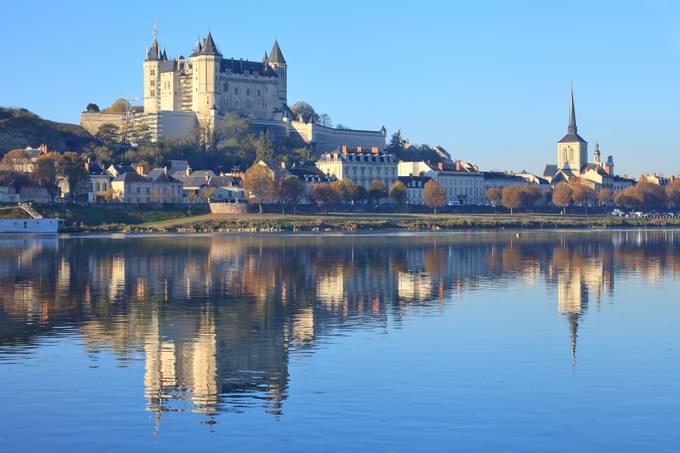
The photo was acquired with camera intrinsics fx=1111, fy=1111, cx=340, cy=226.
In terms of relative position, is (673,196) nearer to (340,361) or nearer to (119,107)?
(119,107)

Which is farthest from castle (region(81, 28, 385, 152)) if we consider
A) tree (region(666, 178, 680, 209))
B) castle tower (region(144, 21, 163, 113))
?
tree (region(666, 178, 680, 209))


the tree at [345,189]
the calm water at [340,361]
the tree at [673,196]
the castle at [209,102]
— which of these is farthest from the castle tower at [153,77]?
the calm water at [340,361]

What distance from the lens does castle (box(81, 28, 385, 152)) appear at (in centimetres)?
14875

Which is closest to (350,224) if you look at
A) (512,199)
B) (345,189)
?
(345,189)

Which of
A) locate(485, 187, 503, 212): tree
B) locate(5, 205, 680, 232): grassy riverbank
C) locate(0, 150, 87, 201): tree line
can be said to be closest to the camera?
locate(5, 205, 680, 232): grassy riverbank

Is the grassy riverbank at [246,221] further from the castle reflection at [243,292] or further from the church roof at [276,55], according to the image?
the church roof at [276,55]

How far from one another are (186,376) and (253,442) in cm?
497

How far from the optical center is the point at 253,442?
54.3 feet

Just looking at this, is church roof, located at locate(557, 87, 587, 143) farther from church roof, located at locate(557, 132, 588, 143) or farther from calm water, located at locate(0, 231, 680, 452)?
calm water, located at locate(0, 231, 680, 452)

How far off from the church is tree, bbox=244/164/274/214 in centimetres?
7401

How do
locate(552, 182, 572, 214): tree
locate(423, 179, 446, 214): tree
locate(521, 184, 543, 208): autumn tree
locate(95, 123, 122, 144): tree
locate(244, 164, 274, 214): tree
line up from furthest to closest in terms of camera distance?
1. locate(95, 123, 122, 144): tree
2. locate(552, 182, 572, 214): tree
3. locate(521, 184, 543, 208): autumn tree
4. locate(423, 179, 446, 214): tree
5. locate(244, 164, 274, 214): tree

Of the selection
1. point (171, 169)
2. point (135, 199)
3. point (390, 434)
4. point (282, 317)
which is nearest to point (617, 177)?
point (171, 169)

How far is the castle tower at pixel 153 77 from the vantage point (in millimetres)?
155250

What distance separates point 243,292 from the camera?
120 ft
